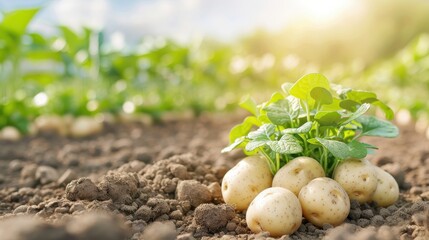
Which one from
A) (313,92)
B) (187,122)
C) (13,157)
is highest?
(313,92)

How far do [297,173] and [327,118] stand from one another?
279 mm

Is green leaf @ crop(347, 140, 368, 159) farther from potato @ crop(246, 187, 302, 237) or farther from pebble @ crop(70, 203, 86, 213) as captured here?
pebble @ crop(70, 203, 86, 213)

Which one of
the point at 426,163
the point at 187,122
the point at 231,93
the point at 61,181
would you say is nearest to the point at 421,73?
the point at 231,93

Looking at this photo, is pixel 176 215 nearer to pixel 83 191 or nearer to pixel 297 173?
pixel 83 191

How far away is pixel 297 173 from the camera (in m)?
2.61

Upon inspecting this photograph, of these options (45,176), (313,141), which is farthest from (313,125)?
(45,176)

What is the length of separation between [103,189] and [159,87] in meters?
5.75

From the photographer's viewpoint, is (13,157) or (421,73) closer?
(13,157)

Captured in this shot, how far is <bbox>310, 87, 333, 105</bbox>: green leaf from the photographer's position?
2.61 m

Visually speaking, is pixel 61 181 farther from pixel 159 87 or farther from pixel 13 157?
pixel 159 87

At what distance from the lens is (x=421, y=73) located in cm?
878

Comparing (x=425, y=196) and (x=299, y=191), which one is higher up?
(x=299, y=191)

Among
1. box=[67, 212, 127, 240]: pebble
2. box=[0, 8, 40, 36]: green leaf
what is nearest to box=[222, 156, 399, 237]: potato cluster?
box=[67, 212, 127, 240]: pebble

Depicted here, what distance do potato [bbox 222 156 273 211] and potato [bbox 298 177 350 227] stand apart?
0.25 meters
